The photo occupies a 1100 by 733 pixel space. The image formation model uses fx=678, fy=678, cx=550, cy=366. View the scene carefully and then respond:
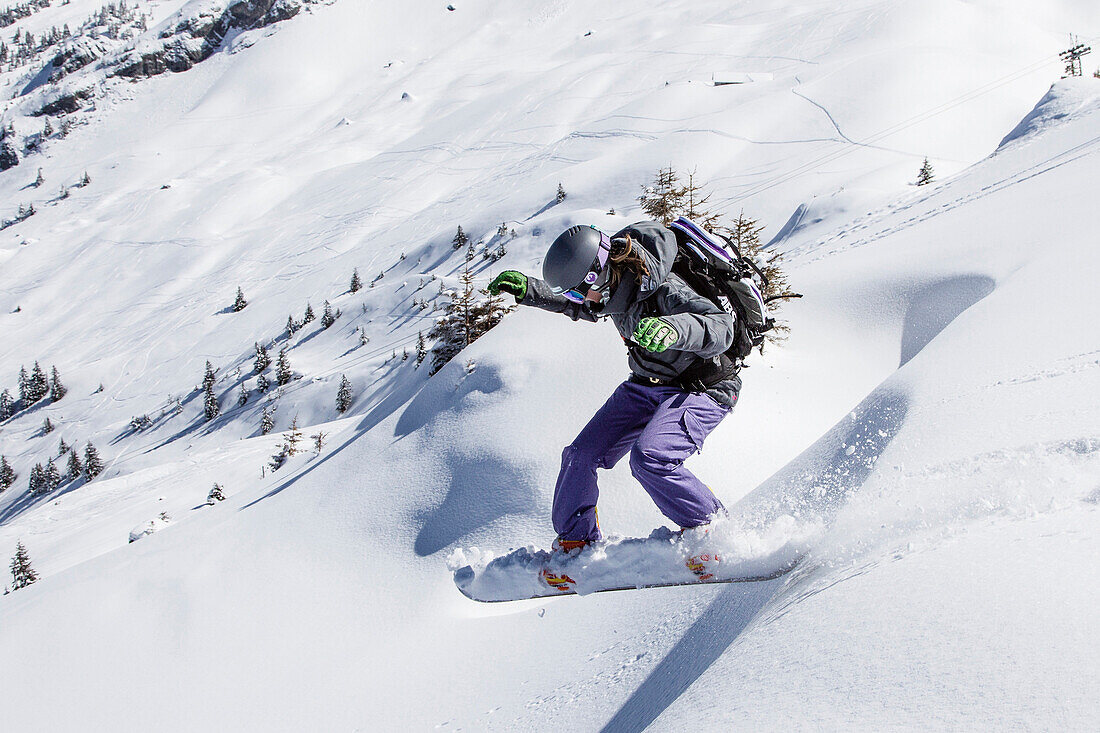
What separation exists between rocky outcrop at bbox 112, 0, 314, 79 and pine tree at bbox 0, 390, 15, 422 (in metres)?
133

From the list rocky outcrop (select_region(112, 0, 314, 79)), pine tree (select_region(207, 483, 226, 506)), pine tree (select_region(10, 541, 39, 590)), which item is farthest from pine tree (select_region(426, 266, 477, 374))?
rocky outcrop (select_region(112, 0, 314, 79))

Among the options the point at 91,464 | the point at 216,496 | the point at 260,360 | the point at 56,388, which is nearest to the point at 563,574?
the point at 216,496

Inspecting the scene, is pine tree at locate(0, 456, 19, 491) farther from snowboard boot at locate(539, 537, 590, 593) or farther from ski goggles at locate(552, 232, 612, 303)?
ski goggles at locate(552, 232, 612, 303)

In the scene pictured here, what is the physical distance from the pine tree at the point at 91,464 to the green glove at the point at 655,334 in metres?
63.8

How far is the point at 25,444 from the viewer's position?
235 feet

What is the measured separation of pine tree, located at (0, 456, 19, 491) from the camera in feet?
210

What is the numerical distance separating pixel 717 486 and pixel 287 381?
52723mm

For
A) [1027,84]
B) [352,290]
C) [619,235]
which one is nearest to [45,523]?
[619,235]

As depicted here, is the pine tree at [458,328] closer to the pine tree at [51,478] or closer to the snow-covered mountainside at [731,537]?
the snow-covered mountainside at [731,537]

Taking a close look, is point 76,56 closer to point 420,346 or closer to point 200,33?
point 200,33

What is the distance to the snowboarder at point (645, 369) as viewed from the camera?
3.73 metres

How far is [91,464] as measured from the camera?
5606 cm

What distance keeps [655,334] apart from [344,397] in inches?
1756

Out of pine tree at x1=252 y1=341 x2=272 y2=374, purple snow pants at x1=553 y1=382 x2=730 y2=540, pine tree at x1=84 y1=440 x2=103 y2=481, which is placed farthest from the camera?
pine tree at x1=252 y1=341 x2=272 y2=374
